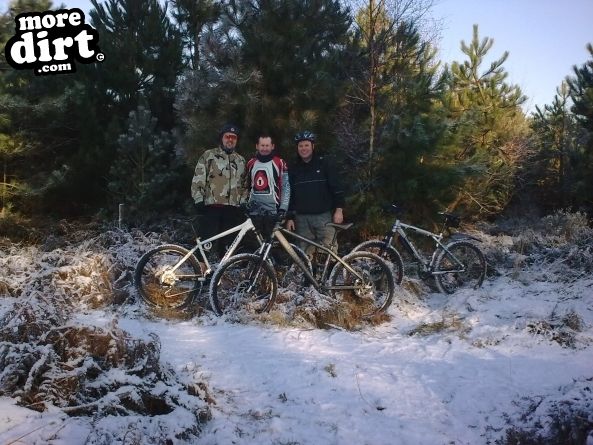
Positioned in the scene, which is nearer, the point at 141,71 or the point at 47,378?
the point at 47,378

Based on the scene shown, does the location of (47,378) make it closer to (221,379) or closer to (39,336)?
(39,336)

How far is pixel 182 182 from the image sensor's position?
838 centimetres

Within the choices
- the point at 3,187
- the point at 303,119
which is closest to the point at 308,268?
the point at 303,119

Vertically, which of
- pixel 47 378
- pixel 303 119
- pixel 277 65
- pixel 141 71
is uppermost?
pixel 141 71

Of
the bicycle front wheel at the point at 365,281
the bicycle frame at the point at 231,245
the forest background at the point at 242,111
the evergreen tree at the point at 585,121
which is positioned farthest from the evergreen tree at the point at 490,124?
the bicycle frame at the point at 231,245

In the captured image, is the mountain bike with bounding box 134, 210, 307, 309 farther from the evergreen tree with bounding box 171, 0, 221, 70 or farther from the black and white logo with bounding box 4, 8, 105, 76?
the evergreen tree with bounding box 171, 0, 221, 70

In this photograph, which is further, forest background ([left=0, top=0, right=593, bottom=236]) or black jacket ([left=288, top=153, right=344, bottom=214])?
forest background ([left=0, top=0, right=593, bottom=236])

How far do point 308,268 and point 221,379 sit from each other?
85.8 inches

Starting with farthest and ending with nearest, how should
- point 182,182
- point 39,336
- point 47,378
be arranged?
point 182,182, point 39,336, point 47,378

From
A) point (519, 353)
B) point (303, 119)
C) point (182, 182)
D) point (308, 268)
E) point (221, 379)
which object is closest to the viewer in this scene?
point (221, 379)

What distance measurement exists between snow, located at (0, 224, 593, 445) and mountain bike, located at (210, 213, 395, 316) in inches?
10.6

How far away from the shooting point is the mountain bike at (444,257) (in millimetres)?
5961

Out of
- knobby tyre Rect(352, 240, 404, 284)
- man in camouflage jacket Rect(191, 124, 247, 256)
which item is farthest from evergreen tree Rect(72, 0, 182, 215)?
knobby tyre Rect(352, 240, 404, 284)

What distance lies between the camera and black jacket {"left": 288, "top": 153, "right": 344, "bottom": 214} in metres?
5.57
